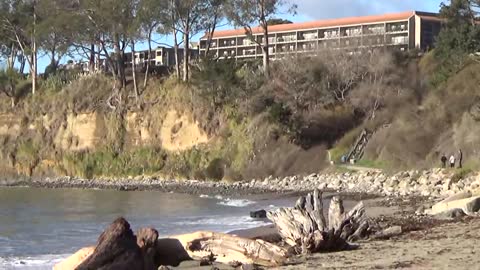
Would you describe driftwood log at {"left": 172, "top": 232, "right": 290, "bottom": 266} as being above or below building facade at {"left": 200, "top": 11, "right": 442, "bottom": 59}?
below

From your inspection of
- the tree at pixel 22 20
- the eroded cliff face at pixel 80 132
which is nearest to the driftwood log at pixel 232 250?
the eroded cliff face at pixel 80 132

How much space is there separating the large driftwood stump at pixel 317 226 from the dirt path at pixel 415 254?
1.43 feet

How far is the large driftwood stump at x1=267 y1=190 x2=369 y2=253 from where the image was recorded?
12547mm

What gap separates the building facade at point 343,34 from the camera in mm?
54750

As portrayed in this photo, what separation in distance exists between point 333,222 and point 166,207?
18145 millimetres

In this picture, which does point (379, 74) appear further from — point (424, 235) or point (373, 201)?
point (424, 235)

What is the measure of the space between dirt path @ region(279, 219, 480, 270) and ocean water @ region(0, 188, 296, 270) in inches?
249

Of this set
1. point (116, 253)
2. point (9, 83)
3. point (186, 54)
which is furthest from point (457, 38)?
point (9, 83)

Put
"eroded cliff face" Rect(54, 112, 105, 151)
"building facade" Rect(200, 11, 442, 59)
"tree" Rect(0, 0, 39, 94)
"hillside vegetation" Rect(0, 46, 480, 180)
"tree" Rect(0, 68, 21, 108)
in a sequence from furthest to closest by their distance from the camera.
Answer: "tree" Rect(0, 68, 21, 108)
"tree" Rect(0, 0, 39, 94)
"eroded cliff face" Rect(54, 112, 105, 151)
"building facade" Rect(200, 11, 442, 59)
"hillside vegetation" Rect(0, 46, 480, 180)

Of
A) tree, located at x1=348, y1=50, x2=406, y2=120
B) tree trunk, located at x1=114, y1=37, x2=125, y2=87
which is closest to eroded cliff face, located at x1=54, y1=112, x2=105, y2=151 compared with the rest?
tree trunk, located at x1=114, y1=37, x2=125, y2=87

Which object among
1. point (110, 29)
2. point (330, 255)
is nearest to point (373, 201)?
point (330, 255)

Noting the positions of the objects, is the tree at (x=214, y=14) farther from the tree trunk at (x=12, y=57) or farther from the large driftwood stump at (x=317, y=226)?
the large driftwood stump at (x=317, y=226)

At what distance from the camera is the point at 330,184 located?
3412 centimetres

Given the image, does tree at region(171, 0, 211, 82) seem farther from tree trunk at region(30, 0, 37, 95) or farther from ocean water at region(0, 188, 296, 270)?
ocean water at region(0, 188, 296, 270)
